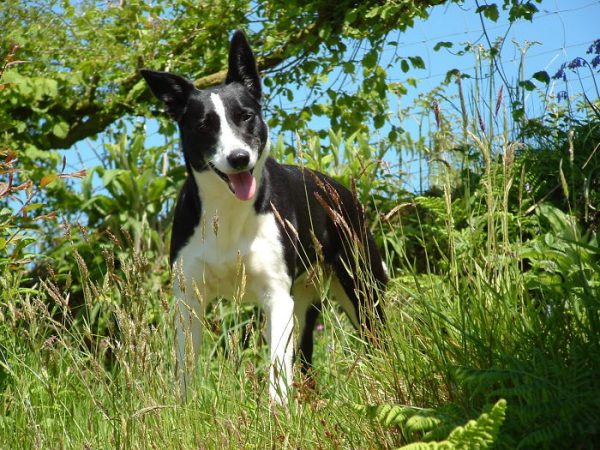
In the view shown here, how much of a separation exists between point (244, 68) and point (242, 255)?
98cm

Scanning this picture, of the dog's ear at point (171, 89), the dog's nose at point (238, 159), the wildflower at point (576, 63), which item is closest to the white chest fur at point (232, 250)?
the dog's nose at point (238, 159)

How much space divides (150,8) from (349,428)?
547cm

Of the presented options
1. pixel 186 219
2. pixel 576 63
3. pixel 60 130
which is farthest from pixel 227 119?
pixel 60 130

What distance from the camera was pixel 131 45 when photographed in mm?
→ 7648

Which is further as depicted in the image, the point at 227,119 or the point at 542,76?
the point at 542,76

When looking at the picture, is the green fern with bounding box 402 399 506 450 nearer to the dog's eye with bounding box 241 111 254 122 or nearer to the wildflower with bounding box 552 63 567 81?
the dog's eye with bounding box 241 111 254 122

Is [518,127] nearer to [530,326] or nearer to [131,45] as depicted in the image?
[530,326]

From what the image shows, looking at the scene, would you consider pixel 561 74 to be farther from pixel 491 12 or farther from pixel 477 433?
pixel 477 433

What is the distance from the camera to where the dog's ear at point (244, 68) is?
4414 mm

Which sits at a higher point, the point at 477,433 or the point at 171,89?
the point at 171,89

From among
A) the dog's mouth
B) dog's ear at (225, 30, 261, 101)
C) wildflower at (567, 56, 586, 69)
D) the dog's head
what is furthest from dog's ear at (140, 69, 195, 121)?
wildflower at (567, 56, 586, 69)

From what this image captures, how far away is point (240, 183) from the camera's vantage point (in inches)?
162

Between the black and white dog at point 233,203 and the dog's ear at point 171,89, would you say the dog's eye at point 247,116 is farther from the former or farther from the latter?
the dog's ear at point 171,89

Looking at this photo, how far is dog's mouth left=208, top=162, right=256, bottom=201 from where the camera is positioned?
4094 millimetres
